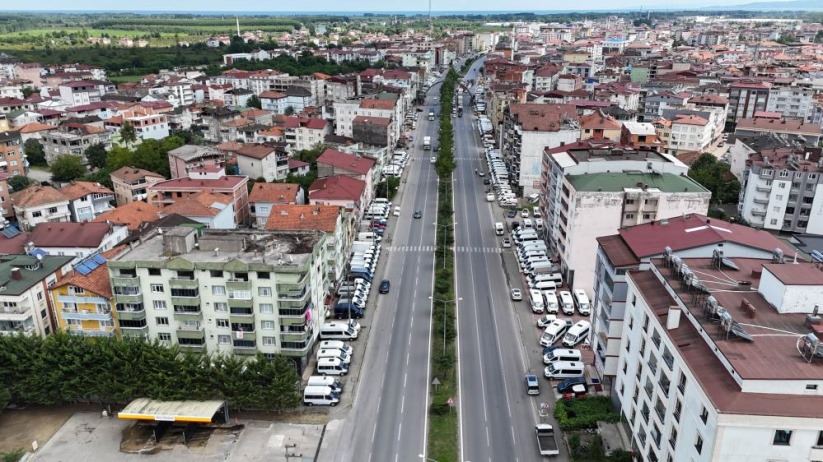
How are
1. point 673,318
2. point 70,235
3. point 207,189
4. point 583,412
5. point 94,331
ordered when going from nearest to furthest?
point 673,318 < point 583,412 < point 94,331 < point 70,235 < point 207,189

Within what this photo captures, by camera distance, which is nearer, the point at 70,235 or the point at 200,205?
the point at 70,235

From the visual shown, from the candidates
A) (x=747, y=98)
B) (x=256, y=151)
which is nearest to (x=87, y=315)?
(x=256, y=151)

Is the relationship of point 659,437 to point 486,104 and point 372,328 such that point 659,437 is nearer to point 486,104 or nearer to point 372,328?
point 372,328

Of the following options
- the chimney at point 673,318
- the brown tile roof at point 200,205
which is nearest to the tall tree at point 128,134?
the brown tile roof at point 200,205

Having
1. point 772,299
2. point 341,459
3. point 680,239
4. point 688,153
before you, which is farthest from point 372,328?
point 688,153

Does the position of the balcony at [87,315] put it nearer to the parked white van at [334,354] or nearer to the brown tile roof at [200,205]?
the parked white van at [334,354]

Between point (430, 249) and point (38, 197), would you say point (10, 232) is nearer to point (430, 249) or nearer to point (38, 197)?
point (38, 197)
